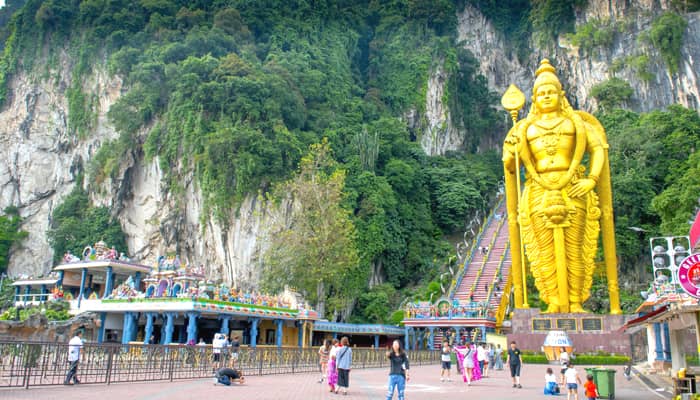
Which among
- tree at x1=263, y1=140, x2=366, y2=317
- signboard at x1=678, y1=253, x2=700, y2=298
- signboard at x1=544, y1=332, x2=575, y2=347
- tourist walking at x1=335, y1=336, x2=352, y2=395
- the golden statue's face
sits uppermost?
the golden statue's face

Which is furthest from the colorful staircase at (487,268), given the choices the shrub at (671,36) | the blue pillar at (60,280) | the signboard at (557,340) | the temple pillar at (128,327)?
the blue pillar at (60,280)

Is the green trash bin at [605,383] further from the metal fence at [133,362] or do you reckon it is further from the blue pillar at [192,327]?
the blue pillar at [192,327]

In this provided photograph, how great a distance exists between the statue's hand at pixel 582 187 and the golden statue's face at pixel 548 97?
306 centimetres

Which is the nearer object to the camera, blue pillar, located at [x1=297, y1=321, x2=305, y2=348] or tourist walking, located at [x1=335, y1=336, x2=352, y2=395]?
tourist walking, located at [x1=335, y1=336, x2=352, y2=395]

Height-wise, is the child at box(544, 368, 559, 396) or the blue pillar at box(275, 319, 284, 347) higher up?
the blue pillar at box(275, 319, 284, 347)

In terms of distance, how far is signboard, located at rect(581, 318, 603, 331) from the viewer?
69.6 ft

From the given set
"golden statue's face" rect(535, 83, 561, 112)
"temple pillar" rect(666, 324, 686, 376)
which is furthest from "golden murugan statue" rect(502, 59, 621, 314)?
"temple pillar" rect(666, 324, 686, 376)

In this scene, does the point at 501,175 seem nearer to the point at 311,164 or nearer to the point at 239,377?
the point at 311,164

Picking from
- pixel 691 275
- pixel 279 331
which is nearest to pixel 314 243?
pixel 279 331

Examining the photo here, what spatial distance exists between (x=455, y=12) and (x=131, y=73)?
31.0 meters

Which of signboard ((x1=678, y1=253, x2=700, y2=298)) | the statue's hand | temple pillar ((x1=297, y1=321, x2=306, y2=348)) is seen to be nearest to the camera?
signboard ((x1=678, y1=253, x2=700, y2=298))

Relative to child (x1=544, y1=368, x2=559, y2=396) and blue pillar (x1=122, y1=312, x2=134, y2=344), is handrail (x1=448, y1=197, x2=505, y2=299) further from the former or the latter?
child (x1=544, y1=368, x2=559, y2=396)

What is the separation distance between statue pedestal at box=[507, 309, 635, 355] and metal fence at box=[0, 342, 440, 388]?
917 centimetres

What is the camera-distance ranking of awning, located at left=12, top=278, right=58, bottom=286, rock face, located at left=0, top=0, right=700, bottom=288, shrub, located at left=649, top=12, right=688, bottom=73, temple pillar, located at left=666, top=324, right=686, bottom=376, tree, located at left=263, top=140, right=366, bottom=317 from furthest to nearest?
shrub, located at left=649, top=12, right=688, bottom=73, awning, located at left=12, top=278, right=58, bottom=286, rock face, located at left=0, top=0, right=700, bottom=288, tree, located at left=263, top=140, right=366, bottom=317, temple pillar, located at left=666, top=324, right=686, bottom=376
